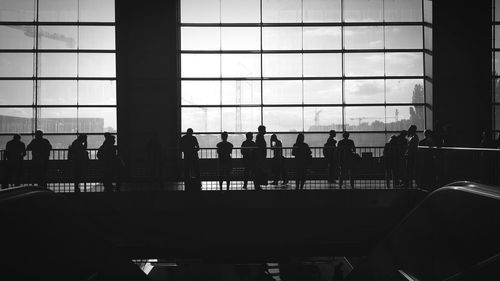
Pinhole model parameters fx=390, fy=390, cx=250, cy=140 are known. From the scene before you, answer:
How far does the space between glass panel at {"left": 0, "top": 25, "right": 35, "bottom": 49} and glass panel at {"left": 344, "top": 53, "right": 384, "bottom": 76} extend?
14.5 m

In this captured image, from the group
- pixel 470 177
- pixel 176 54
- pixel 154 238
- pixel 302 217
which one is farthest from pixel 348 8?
pixel 154 238

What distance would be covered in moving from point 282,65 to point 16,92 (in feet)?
40.1

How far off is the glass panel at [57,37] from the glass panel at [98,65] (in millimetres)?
837

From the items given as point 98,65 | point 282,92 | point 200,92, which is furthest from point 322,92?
point 98,65

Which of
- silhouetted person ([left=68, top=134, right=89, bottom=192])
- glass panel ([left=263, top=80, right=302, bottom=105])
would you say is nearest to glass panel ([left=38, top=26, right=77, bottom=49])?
silhouetted person ([left=68, top=134, right=89, bottom=192])

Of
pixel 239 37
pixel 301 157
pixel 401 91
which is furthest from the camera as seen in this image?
pixel 401 91

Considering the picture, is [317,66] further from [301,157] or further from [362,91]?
[301,157]

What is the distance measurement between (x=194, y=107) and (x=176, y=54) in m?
2.48

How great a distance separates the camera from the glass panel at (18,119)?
17641 millimetres

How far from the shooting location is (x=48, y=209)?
11.1 feet

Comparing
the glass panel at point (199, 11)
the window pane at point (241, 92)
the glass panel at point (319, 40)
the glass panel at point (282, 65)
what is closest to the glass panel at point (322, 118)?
the glass panel at point (282, 65)

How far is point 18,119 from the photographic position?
58.1 ft

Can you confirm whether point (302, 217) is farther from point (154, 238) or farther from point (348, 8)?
point (348, 8)

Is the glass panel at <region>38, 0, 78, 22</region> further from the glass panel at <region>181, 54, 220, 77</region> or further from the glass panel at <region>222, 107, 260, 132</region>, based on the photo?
the glass panel at <region>222, 107, 260, 132</region>
